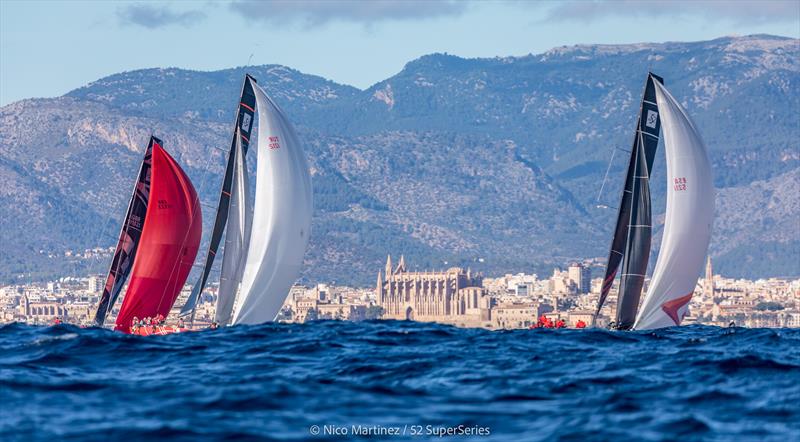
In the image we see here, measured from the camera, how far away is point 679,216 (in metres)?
49.3

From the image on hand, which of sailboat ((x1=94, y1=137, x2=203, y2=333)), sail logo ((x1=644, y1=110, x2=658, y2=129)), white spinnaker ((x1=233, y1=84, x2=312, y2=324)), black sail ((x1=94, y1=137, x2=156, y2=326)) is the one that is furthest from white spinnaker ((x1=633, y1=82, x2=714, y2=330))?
black sail ((x1=94, y1=137, x2=156, y2=326))

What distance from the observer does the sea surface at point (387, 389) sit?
83.5 ft

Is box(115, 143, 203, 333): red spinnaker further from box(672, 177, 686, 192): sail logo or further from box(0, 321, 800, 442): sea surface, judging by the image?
box(672, 177, 686, 192): sail logo

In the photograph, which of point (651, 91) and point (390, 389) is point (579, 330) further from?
point (390, 389)

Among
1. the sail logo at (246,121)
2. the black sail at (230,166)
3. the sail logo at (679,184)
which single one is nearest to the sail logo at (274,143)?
the black sail at (230,166)

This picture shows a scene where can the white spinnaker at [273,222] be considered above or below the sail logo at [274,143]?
below

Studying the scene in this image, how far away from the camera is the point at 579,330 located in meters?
48.5

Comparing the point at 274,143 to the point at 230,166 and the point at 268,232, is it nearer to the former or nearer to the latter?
the point at 230,166

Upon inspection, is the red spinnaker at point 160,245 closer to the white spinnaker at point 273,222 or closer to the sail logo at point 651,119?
the white spinnaker at point 273,222

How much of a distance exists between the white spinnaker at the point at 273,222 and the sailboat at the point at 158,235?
3641 mm

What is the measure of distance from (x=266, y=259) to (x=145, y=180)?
6.24 metres

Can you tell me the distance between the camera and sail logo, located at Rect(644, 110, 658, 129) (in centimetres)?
5009

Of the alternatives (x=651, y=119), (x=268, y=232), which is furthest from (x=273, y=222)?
(x=651, y=119)

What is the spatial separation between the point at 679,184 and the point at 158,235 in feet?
53.3
